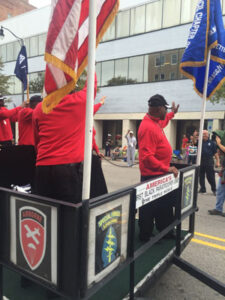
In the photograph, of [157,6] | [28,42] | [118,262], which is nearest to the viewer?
[118,262]

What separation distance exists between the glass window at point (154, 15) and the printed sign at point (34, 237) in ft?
69.1

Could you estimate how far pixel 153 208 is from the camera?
3199 mm

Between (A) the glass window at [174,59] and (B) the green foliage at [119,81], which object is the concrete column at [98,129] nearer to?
(B) the green foliage at [119,81]

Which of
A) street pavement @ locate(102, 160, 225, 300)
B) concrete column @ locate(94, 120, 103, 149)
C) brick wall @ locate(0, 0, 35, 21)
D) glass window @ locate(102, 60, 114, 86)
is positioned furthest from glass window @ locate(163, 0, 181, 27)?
brick wall @ locate(0, 0, 35, 21)

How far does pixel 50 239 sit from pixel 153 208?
66.9 inches

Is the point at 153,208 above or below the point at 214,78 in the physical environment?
below

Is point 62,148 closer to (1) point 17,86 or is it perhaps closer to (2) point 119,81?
(2) point 119,81

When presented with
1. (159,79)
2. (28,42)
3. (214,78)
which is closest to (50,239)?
(214,78)

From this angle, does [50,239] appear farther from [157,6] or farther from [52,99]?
[157,6]

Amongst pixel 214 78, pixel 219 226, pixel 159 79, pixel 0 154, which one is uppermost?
pixel 159 79

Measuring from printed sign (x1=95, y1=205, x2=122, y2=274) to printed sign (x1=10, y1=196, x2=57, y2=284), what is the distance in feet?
0.93

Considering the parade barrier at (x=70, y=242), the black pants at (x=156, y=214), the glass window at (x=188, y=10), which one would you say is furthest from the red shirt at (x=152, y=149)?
the glass window at (x=188, y=10)

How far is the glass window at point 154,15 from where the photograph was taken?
786 inches

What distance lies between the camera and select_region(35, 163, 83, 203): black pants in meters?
2.34
